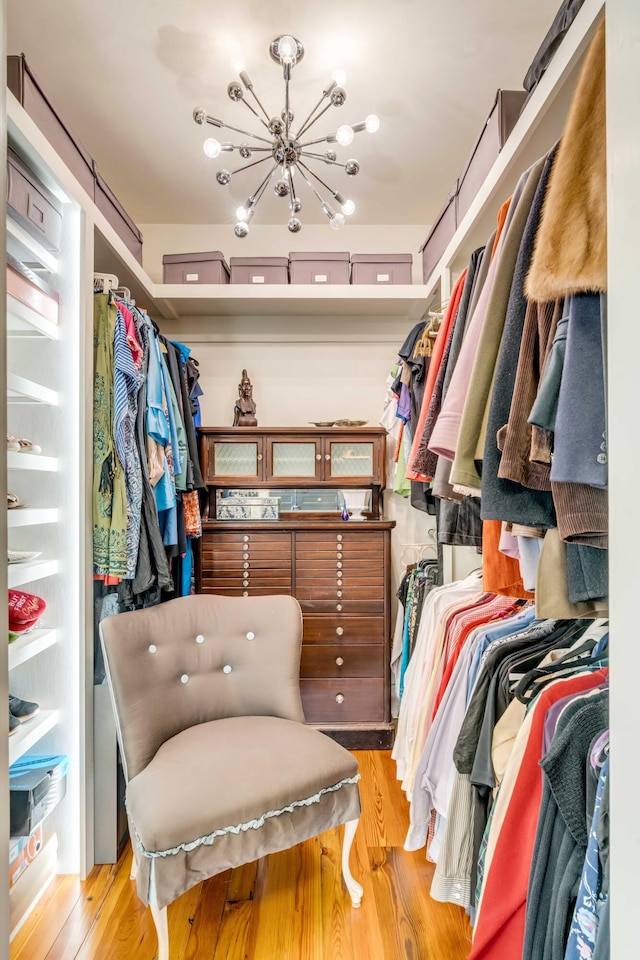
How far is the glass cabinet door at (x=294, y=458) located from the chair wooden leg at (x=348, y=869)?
5.43ft

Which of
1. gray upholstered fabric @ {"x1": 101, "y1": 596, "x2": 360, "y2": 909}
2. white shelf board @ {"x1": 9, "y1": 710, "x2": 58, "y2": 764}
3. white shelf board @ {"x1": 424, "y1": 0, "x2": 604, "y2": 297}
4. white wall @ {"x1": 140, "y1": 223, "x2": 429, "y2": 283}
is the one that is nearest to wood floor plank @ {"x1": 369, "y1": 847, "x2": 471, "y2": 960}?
gray upholstered fabric @ {"x1": 101, "y1": 596, "x2": 360, "y2": 909}

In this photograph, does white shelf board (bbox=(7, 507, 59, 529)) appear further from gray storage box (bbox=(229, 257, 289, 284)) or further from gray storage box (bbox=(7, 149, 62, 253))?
gray storage box (bbox=(229, 257, 289, 284))

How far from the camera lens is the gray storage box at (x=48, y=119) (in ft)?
4.92

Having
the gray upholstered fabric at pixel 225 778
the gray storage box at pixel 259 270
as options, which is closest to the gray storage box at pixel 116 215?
the gray storage box at pixel 259 270

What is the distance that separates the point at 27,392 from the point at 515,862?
168 cm

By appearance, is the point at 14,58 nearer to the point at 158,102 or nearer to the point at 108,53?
the point at 108,53

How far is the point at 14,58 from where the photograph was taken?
4.92ft

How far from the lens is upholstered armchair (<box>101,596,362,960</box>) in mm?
1435

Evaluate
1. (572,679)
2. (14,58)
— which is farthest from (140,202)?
(572,679)

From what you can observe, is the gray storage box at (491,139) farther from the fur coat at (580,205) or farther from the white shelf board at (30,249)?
the white shelf board at (30,249)

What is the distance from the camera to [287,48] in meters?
1.58

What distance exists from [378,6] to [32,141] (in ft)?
3.78

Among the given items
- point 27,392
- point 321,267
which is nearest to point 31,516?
point 27,392

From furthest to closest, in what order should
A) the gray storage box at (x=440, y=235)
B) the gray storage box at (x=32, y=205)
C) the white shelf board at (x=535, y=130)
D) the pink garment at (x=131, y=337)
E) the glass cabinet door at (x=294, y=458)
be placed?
1. the glass cabinet door at (x=294, y=458)
2. the gray storage box at (x=440, y=235)
3. the pink garment at (x=131, y=337)
4. the gray storage box at (x=32, y=205)
5. the white shelf board at (x=535, y=130)
